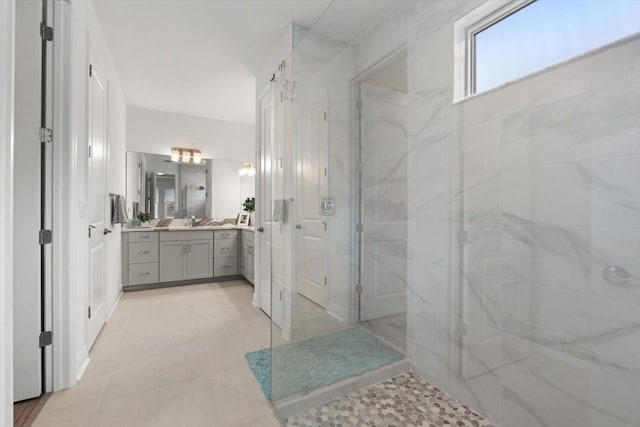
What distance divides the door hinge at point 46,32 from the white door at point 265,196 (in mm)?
1562

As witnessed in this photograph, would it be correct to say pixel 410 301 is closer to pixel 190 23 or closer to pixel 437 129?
pixel 437 129

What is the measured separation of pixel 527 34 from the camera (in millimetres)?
1285

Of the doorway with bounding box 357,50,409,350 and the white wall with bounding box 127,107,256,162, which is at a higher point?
the white wall with bounding box 127,107,256,162

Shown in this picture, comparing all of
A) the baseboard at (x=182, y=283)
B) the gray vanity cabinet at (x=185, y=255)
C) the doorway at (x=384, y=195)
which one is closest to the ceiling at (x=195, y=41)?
the doorway at (x=384, y=195)

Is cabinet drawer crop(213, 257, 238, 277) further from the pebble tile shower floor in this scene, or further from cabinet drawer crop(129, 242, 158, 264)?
the pebble tile shower floor

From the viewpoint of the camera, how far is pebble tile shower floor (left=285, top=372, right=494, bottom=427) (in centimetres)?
134

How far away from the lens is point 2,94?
3.28 feet

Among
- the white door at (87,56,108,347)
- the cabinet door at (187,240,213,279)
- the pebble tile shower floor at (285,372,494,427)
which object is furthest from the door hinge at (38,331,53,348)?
the cabinet door at (187,240,213,279)

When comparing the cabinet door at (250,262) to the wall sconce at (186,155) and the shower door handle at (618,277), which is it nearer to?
the wall sconce at (186,155)

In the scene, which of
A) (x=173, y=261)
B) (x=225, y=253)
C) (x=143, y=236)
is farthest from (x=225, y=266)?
(x=143, y=236)

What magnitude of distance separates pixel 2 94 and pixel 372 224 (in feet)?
5.27

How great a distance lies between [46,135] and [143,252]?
98.1 inches

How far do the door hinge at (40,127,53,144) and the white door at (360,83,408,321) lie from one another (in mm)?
1738

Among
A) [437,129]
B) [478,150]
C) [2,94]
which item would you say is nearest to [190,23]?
[2,94]
